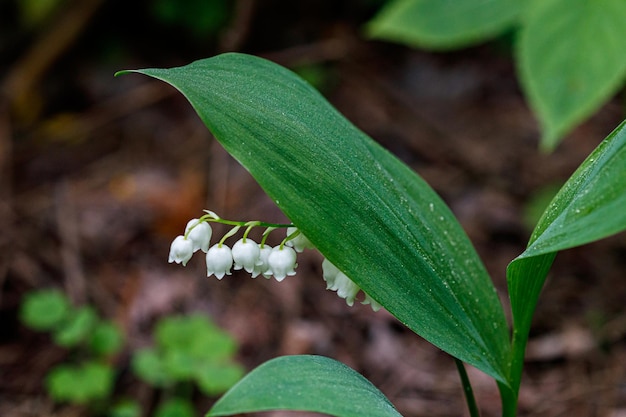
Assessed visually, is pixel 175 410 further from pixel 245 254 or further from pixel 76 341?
Answer: pixel 245 254

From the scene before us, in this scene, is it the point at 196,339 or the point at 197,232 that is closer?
the point at 197,232

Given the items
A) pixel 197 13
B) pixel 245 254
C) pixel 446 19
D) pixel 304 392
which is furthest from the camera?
pixel 197 13

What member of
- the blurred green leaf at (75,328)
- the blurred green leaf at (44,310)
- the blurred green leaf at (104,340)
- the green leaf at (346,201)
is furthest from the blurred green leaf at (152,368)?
the green leaf at (346,201)

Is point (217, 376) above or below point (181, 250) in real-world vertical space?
below

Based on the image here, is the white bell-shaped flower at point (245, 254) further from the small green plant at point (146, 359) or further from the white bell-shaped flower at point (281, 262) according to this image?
the small green plant at point (146, 359)

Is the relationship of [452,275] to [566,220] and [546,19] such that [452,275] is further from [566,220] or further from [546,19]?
[546,19]

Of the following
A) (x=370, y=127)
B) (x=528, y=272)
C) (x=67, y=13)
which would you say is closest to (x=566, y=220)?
(x=528, y=272)

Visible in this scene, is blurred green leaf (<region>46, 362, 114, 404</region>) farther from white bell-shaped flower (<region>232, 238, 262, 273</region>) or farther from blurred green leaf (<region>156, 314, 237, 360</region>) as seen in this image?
white bell-shaped flower (<region>232, 238, 262, 273</region>)

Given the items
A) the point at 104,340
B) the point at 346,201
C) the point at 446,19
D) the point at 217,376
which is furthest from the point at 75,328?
the point at 446,19
